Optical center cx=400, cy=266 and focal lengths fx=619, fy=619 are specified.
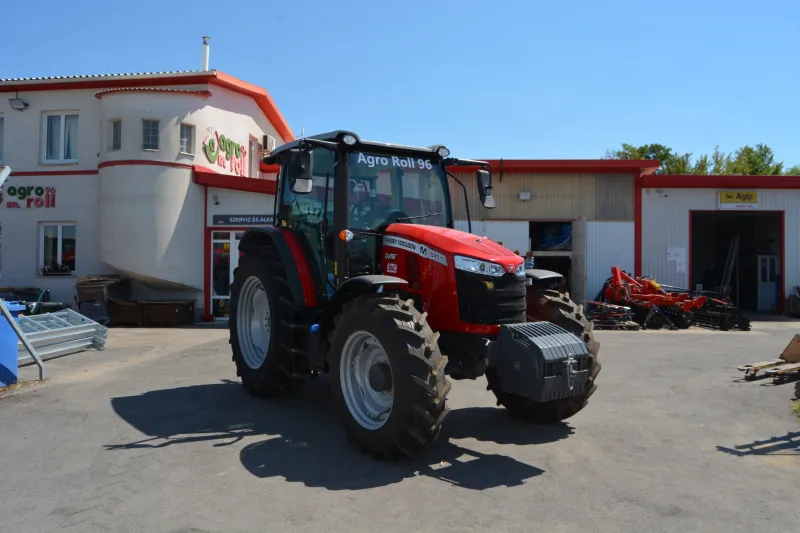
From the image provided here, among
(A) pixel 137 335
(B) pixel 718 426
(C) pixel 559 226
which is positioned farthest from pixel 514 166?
(B) pixel 718 426

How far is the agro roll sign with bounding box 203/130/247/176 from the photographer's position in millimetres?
16656

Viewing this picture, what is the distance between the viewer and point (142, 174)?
50.8ft

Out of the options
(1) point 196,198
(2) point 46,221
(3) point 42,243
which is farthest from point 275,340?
(3) point 42,243

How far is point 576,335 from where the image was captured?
557 centimetres

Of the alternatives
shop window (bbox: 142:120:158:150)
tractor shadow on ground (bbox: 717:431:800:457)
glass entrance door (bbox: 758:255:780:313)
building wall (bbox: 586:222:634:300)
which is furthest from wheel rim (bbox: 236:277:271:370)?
glass entrance door (bbox: 758:255:780:313)

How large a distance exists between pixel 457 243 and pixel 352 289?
1.01 m

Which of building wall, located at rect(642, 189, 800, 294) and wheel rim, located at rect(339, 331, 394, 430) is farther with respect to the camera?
building wall, located at rect(642, 189, 800, 294)

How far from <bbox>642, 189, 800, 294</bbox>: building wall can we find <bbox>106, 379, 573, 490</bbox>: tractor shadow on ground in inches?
564

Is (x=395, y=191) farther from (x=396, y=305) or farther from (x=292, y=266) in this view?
A: (x=396, y=305)

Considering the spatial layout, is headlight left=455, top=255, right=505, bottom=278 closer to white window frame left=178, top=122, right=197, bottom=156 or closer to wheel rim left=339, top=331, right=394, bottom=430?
wheel rim left=339, top=331, right=394, bottom=430

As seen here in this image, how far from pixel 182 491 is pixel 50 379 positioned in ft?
16.3

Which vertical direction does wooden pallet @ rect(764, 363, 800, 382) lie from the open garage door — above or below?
below

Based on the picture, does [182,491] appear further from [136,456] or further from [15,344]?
[15,344]

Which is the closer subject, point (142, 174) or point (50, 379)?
point (50, 379)
